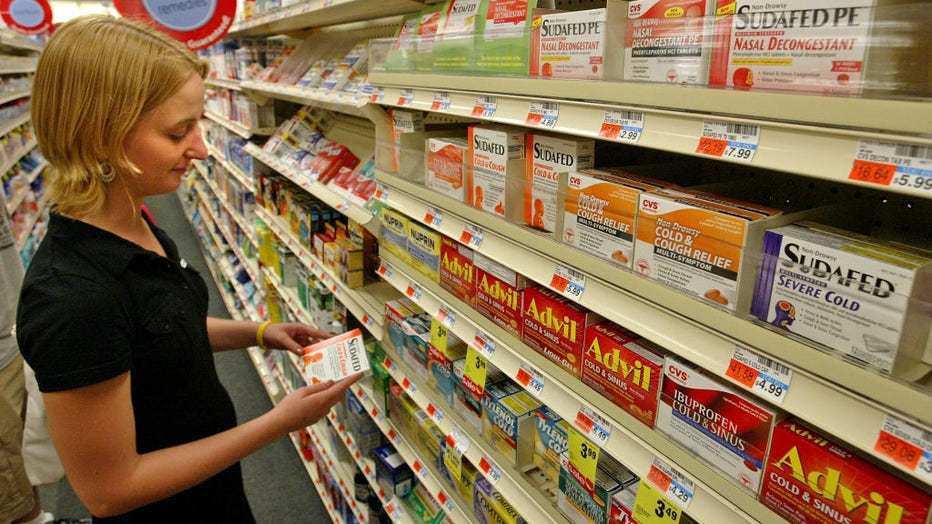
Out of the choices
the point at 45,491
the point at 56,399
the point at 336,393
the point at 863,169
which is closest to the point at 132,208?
the point at 56,399

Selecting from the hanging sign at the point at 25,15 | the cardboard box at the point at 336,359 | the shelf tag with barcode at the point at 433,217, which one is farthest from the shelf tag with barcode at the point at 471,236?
the hanging sign at the point at 25,15

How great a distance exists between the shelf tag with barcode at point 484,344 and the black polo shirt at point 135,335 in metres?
0.70

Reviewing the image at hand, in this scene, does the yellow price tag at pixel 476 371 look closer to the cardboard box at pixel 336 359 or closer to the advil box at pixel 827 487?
the cardboard box at pixel 336 359

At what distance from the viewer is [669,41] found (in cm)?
97

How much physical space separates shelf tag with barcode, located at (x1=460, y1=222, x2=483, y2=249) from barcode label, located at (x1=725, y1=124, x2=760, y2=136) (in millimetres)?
750

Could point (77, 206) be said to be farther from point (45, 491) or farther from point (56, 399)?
point (45, 491)

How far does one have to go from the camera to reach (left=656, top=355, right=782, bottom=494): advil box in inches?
35.7

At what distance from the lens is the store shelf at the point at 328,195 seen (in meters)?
2.17

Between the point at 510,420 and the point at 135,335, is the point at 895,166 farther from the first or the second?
the point at 135,335

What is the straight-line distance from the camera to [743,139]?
0.81m

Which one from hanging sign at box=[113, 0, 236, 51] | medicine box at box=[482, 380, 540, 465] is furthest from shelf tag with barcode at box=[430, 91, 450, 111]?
hanging sign at box=[113, 0, 236, 51]

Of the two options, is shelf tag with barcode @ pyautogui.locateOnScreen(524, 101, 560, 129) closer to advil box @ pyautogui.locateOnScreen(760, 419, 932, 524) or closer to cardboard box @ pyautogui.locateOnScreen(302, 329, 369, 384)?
advil box @ pyautogui.locateOnScreen(760, 419, 932, 524)

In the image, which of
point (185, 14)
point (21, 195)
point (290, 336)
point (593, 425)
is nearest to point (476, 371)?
point (593, 425)

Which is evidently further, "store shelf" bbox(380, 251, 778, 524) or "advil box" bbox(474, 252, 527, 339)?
"advil box" bbox(474, 252, 527, 339)
